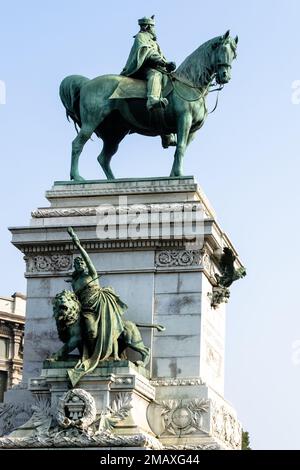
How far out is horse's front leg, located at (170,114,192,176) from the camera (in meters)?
29.5

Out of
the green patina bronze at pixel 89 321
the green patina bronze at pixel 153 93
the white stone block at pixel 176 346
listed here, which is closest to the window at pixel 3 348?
the green patina bronze at pixel 153 93

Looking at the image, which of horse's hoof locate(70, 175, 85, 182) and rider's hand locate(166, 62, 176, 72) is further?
rider's hand locate(166, 62, 176, 72)

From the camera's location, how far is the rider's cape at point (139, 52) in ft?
98.8

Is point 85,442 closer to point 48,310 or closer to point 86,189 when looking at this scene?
point 48,310

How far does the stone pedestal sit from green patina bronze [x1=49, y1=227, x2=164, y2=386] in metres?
0.64

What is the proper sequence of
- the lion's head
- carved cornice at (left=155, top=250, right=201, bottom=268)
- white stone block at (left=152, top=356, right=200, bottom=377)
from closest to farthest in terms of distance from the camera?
the lion's head, white stone block at (left=152, top=356, right=200, bottom=377), carved cornice at (left=155, top=250, right=201, bottom=268)

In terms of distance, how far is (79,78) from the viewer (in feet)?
100

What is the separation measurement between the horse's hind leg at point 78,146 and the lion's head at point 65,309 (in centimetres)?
410

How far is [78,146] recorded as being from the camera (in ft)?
98.5

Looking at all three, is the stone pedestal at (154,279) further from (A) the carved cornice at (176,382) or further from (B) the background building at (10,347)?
(B) the background building at (10,347)

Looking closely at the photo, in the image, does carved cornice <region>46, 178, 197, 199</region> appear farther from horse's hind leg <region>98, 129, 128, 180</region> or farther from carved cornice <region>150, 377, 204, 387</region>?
carved cornice <region>150, 377, 204, 387</region>

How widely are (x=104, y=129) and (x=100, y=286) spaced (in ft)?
14.5

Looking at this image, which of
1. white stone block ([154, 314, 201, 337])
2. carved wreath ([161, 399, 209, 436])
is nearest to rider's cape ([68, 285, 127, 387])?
white stone block ([154, 314, 201, 337])

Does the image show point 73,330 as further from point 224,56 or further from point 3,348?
point 3,348
